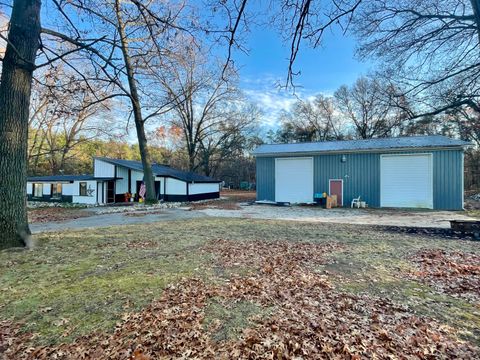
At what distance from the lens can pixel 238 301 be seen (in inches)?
130

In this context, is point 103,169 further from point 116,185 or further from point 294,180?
point 294,180

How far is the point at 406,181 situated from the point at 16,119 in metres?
17.7

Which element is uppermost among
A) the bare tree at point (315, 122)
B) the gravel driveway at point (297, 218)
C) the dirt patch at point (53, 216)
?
the bare tree at point (315, 122)

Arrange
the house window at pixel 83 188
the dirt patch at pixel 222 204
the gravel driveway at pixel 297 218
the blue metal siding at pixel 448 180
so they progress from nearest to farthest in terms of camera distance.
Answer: the gravel driveway at pixel 297 218
the blue metal siding at pixel 448 180
the dirt patch at pixel 222 204
the house window at pixel 83 188

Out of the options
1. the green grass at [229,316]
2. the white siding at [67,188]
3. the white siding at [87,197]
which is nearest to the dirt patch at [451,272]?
the green grass at [229,316]

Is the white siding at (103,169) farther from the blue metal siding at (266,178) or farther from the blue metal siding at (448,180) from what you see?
the blue metal siding at (448,180)

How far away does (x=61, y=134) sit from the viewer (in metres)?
35.6

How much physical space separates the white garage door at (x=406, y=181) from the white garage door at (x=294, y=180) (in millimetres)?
4420

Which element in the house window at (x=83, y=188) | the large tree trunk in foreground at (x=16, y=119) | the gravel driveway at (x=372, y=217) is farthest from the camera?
the house window at (x=83, y=188)

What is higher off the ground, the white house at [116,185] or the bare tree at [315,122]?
the bare tree at [315,122]

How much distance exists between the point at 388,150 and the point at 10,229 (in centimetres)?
1729

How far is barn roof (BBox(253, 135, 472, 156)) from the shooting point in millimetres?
14728

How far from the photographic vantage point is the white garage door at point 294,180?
58.6 ft

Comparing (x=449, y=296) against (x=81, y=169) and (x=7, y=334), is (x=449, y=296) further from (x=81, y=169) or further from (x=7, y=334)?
(x=81, y=169)
